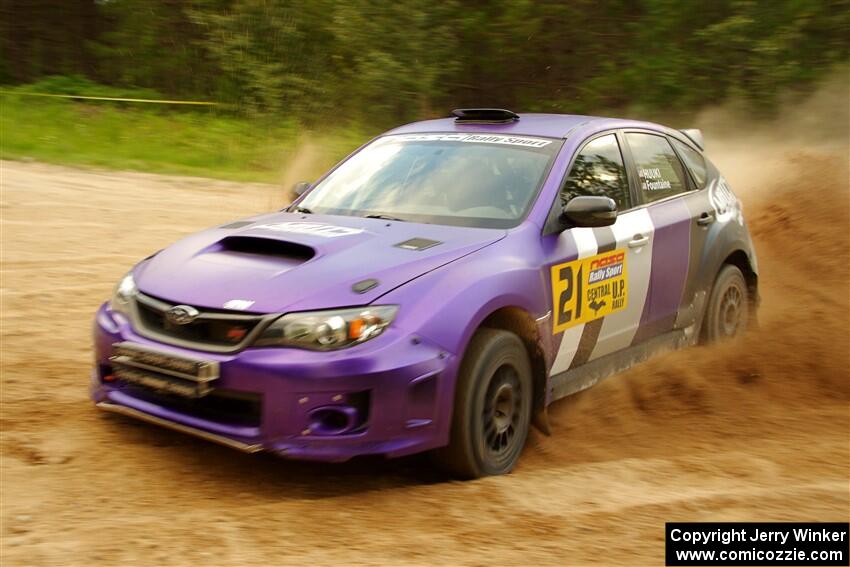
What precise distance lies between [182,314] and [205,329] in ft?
0.42

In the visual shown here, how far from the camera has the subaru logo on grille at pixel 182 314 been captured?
15.1 ft

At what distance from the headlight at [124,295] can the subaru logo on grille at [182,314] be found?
0.44 m

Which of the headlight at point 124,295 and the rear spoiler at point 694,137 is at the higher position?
the rear spoiler at point 694,137

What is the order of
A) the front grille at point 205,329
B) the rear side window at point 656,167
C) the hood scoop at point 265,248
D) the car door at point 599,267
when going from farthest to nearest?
the rear side window at point 656,167 < the car door at point 599,267 < the hood scoop at point 265,248 < the front grille at point 205,329

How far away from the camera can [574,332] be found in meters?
5.57

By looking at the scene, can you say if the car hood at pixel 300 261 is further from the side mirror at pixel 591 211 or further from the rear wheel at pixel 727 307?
the rear wheel at pixel 727 307

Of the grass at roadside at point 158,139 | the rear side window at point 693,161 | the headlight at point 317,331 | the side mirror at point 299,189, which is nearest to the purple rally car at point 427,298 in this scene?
the headlight at point 317,331

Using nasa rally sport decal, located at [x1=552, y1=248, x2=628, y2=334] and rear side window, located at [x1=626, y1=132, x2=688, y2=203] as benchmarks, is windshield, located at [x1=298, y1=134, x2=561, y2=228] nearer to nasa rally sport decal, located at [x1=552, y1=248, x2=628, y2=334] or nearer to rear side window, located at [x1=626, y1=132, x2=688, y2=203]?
nasa rally sport decal, located at [x1=552, y1=248, x2=628, y2=334]

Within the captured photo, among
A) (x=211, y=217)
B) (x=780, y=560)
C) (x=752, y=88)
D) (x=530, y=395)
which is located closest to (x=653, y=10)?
(x=752, y=88)

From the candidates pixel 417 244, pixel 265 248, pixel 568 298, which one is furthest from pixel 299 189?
pixel 568 298

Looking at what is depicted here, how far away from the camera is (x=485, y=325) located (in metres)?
5.00

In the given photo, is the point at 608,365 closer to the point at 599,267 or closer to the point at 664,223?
the point at 599,267

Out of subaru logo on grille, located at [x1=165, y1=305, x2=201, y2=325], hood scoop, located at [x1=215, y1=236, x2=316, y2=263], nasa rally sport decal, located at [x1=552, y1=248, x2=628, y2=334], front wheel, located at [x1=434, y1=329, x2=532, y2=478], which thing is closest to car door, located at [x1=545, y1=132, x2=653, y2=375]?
nasa rally sport decal, located at [x1=552, y1=248, x2=628, y2=334]

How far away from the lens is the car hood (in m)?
4.57
